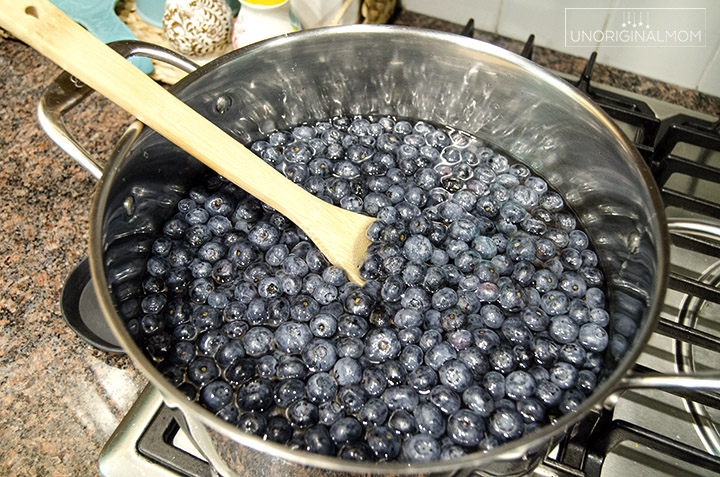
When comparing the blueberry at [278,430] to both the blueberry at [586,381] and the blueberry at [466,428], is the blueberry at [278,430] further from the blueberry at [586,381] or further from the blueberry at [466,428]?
the blueberry at [586,381]

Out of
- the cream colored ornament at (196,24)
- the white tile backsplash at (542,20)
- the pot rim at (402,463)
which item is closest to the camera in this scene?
the pot rim at (402,463)

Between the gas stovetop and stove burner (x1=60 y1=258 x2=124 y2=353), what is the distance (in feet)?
0.48

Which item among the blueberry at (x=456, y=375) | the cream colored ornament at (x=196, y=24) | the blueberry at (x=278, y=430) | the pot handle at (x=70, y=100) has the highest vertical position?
the pot handle at (x=70, y=100)

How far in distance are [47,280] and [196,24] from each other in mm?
710

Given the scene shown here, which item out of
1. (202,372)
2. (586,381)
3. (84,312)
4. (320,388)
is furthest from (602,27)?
(84,312)

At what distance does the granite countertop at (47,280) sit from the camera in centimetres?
100

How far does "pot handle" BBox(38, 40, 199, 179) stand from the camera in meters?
0.88

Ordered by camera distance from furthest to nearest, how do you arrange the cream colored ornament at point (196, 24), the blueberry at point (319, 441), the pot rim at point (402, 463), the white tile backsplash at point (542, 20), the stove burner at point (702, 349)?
the white tile backsplash at point (542, 20), the cream colored ornament at point (196, 24), the stove burner at point (702, 349), the blueberry at point (319, 441), the pot rim at point (402, 463)

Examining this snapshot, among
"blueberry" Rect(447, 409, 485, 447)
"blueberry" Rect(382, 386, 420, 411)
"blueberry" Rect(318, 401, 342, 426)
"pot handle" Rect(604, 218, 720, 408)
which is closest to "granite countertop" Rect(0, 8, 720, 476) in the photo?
"blueberry" Rect(318, 401, 342, 426)

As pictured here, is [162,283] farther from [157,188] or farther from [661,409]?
Answer: [661,409]

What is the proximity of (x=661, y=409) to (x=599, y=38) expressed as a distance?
3.43 ft

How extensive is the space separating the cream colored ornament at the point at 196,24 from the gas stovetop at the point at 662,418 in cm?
89

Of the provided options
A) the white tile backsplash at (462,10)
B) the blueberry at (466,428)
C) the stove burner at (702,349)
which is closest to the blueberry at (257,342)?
the blueberry at (466,428)

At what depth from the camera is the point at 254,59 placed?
44.3 inches
